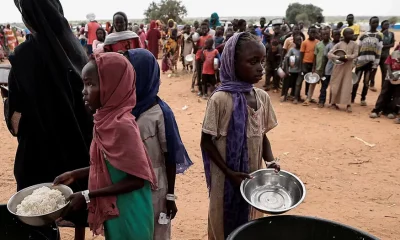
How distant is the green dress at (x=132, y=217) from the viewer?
5.67 feet

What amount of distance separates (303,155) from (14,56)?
13.9ft

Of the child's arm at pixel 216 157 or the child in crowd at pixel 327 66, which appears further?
the child in crowd at pixel 327 66

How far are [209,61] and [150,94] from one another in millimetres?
6206

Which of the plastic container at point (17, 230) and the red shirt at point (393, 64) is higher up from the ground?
the red shirt at point (393, 64)

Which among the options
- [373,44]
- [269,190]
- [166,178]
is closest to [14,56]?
[166,178]

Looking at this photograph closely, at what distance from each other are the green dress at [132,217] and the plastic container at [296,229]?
21.8 inches

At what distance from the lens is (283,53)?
8.70 m

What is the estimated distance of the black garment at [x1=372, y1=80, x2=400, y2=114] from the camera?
6789 mm

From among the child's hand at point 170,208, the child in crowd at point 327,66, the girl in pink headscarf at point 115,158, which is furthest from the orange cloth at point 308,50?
the girl in pink headscarf at point 115,158

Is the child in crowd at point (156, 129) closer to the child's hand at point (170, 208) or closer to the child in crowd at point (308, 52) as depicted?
the child's hand at point (170, 208)

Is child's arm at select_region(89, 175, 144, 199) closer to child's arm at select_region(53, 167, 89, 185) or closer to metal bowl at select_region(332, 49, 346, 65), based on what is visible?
child's arm at select_region(53, 167, 89, 185)

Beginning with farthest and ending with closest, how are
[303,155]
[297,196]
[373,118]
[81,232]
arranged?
[373,118] → [303,155] → [81,232] → [297,196]

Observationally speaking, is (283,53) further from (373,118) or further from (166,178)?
(166,178)

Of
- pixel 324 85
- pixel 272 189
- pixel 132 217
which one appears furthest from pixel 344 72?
pixel 132 217
